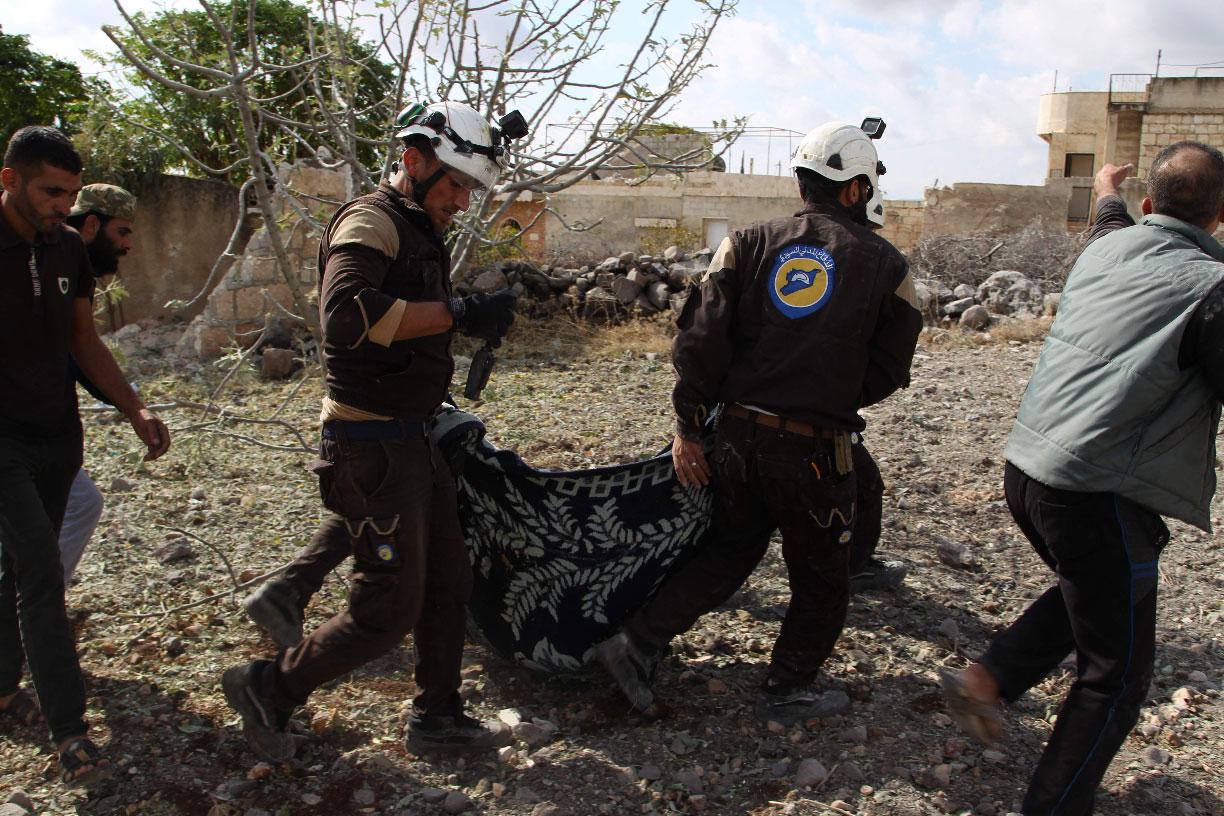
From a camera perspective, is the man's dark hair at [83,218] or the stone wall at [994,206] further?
the stone wall at [994,206]

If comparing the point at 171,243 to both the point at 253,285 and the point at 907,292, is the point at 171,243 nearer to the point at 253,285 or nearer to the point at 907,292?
the point at 253,285

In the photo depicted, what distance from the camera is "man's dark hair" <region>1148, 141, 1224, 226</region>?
8.27 ft

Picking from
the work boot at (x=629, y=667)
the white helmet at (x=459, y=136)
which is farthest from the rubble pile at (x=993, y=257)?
the white helmet at (x=459, y=136)

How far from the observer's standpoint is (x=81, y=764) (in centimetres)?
273

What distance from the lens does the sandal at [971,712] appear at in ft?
9.25

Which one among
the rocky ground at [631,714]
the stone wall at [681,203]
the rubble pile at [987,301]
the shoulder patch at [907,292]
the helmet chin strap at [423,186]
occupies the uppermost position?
the stone wall at [681,203]

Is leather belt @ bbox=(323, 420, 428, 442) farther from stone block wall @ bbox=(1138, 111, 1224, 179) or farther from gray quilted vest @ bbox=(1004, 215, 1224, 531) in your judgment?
stone block wall @ bbox=(1138, 111, 1224, 179)

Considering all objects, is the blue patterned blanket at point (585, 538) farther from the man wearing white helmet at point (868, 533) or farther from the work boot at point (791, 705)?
the man wearing white helmet at point (868, 533)

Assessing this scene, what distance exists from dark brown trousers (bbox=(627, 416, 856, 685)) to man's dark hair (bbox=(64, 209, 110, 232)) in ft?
7.59

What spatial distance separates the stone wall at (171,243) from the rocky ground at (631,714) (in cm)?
758

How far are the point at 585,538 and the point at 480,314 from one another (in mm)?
958

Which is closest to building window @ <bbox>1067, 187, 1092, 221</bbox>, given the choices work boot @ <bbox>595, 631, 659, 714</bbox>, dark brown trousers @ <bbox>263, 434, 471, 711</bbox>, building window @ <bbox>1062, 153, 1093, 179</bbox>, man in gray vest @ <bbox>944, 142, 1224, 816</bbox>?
building window @ <bbox>1062, 153, 1093, 179</bbox>

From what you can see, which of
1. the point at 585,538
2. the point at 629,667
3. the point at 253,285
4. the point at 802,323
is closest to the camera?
the point at 802,323

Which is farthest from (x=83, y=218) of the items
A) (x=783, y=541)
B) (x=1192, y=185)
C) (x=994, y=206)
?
(x=994, y=206)
